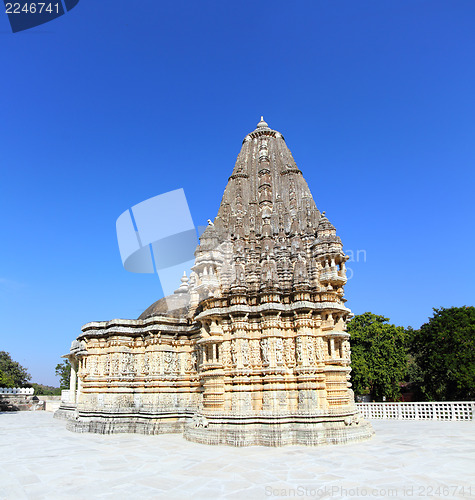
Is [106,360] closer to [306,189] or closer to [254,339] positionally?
[254,339]

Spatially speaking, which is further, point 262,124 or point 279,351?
point 262,124

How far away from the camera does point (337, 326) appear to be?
55.8 feet

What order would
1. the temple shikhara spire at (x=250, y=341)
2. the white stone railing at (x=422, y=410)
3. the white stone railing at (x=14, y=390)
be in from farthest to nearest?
the white stone railing at (x=14, y=390)
the white stone railing at (x=422, y=410)
the temple shikhara spire at (x=250, y=341)

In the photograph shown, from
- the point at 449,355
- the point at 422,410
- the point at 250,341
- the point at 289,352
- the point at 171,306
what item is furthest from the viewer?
the point at 449,355

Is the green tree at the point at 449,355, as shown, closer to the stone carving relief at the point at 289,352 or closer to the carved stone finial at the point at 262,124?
the stone carving relief at the point at 289,352

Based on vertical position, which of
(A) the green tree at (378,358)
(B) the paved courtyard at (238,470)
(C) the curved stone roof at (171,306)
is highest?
(C) the curved stone roof at (171,306)

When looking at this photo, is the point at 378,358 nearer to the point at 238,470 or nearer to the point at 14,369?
the point at 238,470

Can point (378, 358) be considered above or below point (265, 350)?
below

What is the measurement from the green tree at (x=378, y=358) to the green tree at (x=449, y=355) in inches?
82.3

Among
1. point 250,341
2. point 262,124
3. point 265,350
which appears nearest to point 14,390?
point 250,341

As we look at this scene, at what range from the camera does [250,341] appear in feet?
53.6

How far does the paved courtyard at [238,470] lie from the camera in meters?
8.83

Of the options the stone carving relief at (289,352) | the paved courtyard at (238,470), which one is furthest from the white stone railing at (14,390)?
the stone carving relief at (289,352)

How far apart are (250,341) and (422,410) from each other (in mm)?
15331
